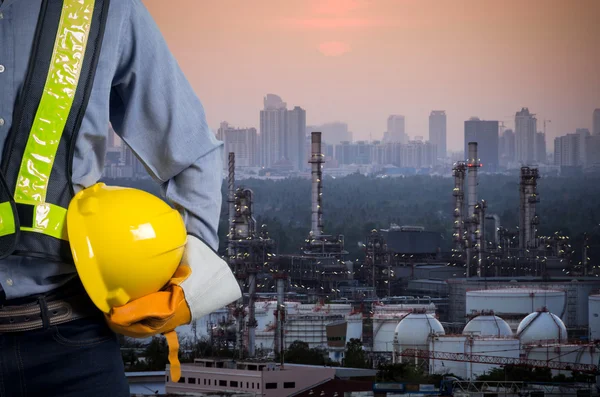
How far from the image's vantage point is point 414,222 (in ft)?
105

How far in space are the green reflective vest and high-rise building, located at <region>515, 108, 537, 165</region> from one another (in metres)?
30.9

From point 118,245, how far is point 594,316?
1669 cm

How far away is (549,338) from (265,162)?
17.9 metres

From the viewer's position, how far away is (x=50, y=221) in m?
0.66

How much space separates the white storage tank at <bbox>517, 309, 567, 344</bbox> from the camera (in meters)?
14.9

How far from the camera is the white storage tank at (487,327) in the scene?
14.5 m

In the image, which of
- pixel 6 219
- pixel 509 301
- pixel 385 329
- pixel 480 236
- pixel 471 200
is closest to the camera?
pixel 6 219

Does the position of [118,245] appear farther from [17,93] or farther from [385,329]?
[385,329]

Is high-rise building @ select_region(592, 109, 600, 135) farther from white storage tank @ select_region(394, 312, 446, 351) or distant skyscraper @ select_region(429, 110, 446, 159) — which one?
white storage tank @ select_region(394, 312, 446, 351)

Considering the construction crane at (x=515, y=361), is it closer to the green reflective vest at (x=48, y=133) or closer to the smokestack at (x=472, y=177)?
the smokestack at (x=472, y=177)

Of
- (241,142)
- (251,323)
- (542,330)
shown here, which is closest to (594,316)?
(542,330)

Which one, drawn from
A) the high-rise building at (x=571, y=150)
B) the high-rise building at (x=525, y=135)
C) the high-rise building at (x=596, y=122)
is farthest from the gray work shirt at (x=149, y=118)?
the high-rise building at (x=571, y=150)

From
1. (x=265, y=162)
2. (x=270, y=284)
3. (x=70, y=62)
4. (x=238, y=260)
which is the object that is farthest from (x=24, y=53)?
(x=265, y=162)

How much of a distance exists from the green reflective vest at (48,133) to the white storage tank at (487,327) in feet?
46.1
